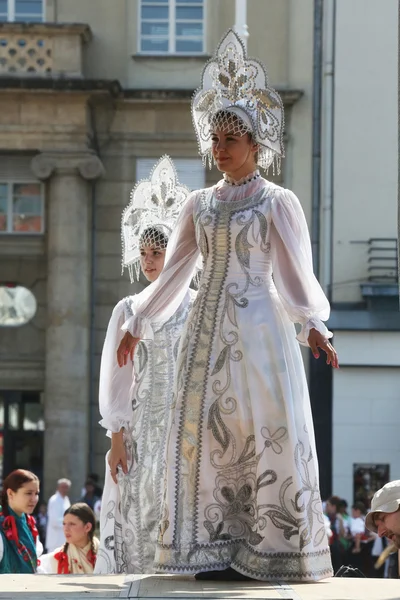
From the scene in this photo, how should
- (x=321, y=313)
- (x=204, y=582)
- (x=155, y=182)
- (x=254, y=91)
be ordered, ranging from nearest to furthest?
(x=204, y=582) < (x=321, y=313) < (x=254, y=91) < (x=155, y=182)

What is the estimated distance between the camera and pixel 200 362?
6699 mm

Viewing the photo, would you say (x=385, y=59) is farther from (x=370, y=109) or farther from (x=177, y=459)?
(x=177, y=459)

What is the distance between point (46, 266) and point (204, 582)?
63.2 ft

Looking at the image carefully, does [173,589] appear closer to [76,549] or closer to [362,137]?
[76,549]

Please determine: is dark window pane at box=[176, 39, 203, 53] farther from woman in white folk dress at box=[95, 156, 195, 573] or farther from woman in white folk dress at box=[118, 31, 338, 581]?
woman in white folk dress at box=[118, 31, 338, 581]

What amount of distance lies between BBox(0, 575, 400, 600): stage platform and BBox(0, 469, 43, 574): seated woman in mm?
1803

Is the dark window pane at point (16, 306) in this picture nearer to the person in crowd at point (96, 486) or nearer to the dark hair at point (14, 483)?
the person in crowd at point (96, 486)

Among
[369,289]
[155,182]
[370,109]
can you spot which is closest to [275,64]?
[370,109]

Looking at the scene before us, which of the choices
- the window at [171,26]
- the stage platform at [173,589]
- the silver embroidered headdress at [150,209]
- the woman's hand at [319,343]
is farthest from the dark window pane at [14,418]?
the woman's hand at [319,343]

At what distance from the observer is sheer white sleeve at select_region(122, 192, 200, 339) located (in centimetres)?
701

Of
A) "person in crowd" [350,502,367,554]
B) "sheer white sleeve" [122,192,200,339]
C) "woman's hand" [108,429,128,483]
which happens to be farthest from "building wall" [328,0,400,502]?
"sheer white sleeve" [122,192,200,339]

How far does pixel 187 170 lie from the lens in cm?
2506

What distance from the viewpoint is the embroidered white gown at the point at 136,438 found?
26.8 ft

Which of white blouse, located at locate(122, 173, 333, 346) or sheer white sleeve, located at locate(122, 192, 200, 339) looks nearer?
white blouse, located at locate(122, 173, 333, 346)
